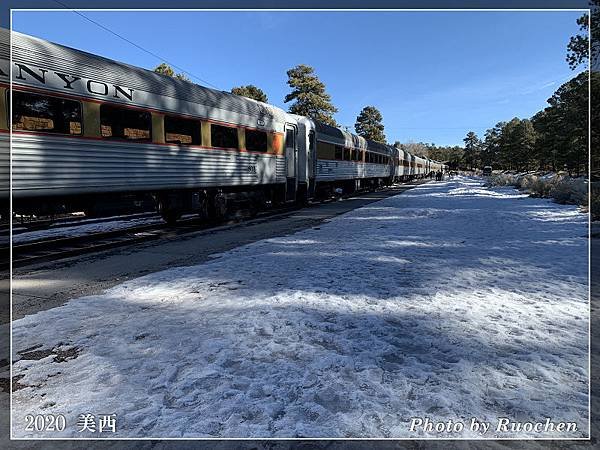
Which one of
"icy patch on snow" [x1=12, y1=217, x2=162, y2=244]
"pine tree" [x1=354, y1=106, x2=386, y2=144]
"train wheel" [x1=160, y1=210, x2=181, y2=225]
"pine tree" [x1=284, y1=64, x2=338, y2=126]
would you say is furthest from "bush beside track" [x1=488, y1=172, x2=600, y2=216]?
"pine tree" [x1=354, y1=106, x2=386, y2=144]

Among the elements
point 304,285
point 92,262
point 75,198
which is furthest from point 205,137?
point 304,285

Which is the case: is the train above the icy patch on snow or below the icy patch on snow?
above

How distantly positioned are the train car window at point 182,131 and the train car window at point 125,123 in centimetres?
56

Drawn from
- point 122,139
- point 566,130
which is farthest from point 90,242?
point 566,130

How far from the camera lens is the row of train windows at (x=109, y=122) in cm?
673

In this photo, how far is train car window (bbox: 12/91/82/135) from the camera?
→ 661 centimetres

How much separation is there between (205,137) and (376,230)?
5402 mm

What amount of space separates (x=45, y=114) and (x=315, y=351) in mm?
6869

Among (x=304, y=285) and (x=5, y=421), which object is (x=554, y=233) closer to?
(x=304, y=285)

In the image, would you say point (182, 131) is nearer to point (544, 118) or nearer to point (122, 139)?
point (122, 139)

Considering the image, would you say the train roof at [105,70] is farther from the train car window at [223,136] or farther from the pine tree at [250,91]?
the pine tree at [250,91]

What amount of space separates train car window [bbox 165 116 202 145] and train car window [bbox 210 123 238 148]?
60 centimetres

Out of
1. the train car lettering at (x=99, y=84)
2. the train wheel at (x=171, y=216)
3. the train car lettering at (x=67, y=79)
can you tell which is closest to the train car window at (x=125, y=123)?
the train car lettering at (x=99, y=84)

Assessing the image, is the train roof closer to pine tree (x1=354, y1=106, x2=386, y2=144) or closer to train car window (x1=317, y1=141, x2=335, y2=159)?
train car window (x1=317, y1=141, x2=335, y2=159)
